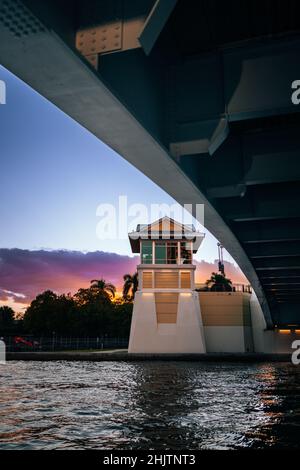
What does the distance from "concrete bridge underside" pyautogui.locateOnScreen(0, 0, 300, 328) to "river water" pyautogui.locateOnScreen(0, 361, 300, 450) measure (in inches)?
186

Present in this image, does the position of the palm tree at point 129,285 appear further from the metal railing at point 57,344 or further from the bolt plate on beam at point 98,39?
the bolt plate on beam at point 98,39

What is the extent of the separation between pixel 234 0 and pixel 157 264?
35.5 metres

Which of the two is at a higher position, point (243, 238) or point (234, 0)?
point (234, 0)

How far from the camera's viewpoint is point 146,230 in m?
43.0

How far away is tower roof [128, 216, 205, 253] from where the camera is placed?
42.4 m

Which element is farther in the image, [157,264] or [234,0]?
[157,264]

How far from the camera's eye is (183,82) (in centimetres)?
731

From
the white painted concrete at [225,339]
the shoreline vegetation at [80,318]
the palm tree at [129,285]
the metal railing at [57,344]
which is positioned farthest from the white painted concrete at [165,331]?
the palm tree at [129,285]

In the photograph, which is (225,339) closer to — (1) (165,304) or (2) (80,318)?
(1) (165,304)

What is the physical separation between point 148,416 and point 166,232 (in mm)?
32850

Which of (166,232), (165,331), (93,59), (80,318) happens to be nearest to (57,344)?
(80,318)

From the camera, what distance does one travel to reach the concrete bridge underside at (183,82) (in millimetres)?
4375

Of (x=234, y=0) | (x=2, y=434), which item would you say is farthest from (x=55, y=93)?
(x=2, y=434)

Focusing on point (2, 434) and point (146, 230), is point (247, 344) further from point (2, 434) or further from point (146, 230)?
point (2, 434)
